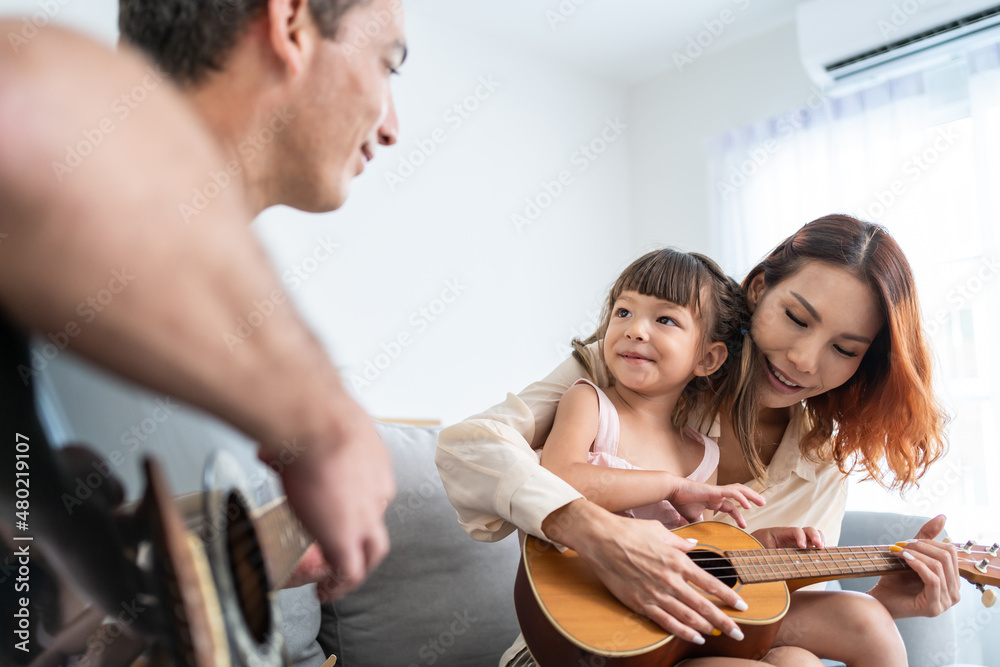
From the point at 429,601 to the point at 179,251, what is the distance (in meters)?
1.50

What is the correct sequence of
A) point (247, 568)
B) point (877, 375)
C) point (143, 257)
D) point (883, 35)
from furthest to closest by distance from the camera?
point (883, 35) < point (877, 375) < point (247, 568) < point (143, 257)

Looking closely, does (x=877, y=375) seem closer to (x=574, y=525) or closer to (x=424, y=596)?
(x=574, y=525)

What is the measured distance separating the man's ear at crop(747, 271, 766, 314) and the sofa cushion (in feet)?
2.89

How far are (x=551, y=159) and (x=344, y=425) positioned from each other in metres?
Answer: 3.43

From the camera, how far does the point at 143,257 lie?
0.24 metres

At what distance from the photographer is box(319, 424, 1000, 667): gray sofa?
1528mm

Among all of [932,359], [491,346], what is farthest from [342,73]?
[491,346]

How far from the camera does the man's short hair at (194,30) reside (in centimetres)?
37

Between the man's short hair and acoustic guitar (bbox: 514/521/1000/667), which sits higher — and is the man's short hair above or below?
above

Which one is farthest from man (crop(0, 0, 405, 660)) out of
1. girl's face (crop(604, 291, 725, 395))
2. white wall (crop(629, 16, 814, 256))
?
white wall (crop(629, 16, 814, 256))

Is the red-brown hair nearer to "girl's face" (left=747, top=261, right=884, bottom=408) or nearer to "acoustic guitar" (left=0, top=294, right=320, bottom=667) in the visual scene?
"girl's face" (left=747, top=261, right=884, bottom=408)

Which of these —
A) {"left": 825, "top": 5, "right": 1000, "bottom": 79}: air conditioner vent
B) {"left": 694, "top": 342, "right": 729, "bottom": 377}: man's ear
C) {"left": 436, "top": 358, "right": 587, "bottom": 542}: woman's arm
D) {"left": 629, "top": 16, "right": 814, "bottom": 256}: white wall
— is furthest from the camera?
{"left": 629, "top": 16, "right": 814, "bottom": 256}: white wall

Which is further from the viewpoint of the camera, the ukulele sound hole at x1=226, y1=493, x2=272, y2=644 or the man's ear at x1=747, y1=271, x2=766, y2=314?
the man's ear at x1=747, y1=271, x2=766, y2=314

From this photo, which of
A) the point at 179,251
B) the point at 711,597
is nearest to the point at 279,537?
the point at 179,251
